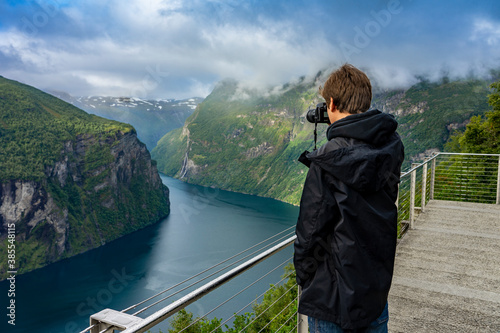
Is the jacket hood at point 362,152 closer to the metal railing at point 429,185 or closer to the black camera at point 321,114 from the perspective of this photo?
the black camera at point 321,114

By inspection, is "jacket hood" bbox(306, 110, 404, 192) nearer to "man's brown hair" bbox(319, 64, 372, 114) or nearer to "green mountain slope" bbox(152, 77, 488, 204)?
"man's brown hair" bbox(319, 64, 372, 114)

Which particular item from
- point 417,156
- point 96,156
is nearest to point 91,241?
point 96,156

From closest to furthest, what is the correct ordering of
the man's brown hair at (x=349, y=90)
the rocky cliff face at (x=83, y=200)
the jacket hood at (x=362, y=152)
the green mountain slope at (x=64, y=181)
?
the jacket hood at (x=362, y=152) < the man's brown hair at (x=349, y=90) < the rocky cliff face at (x=83, y=200) < the green mountain slope at (x=64, y=181)

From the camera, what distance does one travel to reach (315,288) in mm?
1145

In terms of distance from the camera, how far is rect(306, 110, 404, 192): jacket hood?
1.06 m

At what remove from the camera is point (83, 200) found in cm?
7700

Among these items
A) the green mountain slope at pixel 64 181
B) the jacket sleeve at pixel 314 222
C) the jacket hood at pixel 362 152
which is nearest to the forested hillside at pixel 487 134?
the jacket hood at pixel 362 152

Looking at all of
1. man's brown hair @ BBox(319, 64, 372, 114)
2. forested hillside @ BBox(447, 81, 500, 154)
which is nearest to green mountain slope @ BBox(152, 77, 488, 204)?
forested hillside @ BBox(447, 81, 500, 154)

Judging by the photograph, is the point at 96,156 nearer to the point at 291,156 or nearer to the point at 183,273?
the point at 183,273

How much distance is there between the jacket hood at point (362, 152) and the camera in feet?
3.49

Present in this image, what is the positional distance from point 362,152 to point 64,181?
82666 millimetres

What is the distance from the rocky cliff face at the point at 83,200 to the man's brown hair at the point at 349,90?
62825mm

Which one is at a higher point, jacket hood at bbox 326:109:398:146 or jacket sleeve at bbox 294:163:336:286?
jacket hood at bbox 326:109:398:146

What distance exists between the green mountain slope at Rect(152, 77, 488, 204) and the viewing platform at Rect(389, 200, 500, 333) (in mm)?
78958
